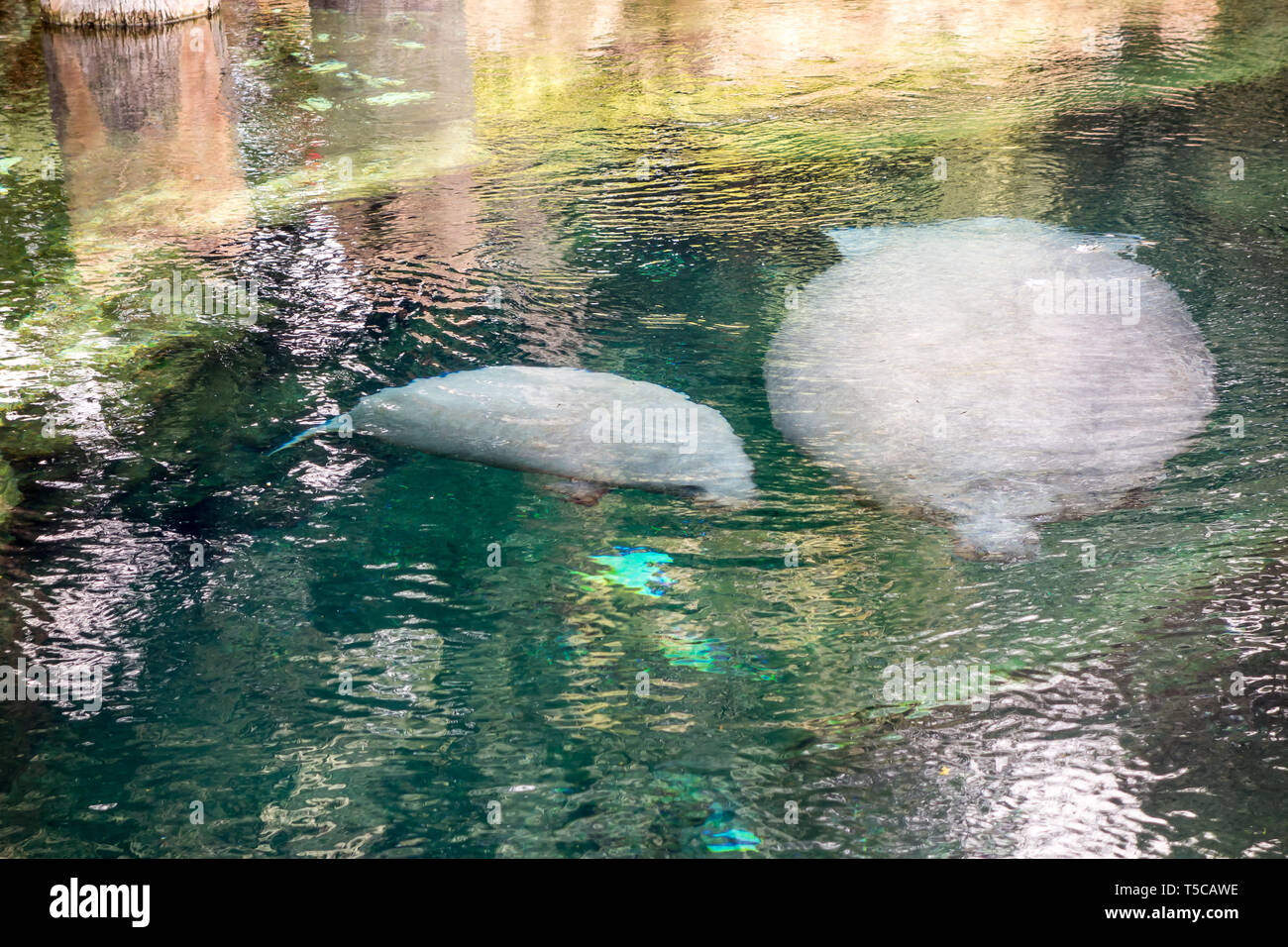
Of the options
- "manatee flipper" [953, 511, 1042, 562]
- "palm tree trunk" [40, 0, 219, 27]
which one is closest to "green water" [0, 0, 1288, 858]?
"manatee flipper" [953, 511, 1042, 562]

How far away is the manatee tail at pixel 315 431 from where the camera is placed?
3.64 metres

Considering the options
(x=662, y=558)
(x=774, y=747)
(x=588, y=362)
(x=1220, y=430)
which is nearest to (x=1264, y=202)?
(x=1220, y=430)

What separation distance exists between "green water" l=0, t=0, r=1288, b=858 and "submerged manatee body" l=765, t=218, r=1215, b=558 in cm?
12

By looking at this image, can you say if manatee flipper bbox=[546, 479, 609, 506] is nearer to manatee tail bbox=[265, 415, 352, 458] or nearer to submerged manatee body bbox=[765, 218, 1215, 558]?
submerged manatee body bbox=[765, 218, 1215, 558]

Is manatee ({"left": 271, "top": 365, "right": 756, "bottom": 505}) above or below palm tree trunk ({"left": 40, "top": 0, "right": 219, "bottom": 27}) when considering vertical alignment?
below

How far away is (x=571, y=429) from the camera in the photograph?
11.8ft

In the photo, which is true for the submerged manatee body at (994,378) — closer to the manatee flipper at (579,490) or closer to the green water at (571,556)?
the green water at (571,556)

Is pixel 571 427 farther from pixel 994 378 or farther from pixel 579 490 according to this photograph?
pixel 994 378

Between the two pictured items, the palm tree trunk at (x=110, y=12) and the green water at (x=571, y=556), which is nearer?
the green water at (x=571, y=556)

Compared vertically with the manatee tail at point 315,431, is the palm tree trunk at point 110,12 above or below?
above

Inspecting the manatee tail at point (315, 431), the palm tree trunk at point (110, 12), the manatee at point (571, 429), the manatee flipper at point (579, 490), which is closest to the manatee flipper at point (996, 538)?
the manatee at point (571, 429)

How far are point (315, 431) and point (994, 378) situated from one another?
232 cm

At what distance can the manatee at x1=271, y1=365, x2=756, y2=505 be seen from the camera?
3414 millimetres

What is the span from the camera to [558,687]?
2.64 m
